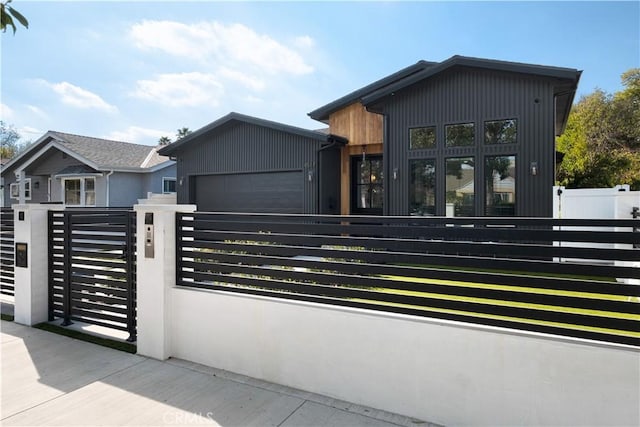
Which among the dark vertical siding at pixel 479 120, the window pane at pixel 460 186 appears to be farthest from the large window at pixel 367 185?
the window pane at pixel 460 186

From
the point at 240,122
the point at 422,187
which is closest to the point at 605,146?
the point at 422,187

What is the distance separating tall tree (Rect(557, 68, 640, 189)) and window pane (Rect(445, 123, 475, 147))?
13.2 meters

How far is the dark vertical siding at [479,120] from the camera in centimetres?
834

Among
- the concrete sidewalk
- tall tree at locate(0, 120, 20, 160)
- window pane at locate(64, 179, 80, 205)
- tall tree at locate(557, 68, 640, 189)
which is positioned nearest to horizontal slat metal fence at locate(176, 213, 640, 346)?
the concrete sidewalk

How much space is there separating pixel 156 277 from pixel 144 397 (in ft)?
3.49

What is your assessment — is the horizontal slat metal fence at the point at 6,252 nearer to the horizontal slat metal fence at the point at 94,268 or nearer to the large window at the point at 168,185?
the horizontal slat metal fence at the point at 94,268

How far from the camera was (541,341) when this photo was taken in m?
Answer: 2.22

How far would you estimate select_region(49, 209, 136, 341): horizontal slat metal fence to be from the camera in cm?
391

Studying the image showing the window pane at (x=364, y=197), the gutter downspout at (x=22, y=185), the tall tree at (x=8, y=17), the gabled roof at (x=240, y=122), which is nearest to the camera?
the tall tree at (x=8, y=17)

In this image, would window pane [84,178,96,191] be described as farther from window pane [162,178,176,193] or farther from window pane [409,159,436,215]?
window pane [409,159,436,215]

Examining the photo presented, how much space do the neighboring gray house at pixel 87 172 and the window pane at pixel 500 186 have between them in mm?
14486

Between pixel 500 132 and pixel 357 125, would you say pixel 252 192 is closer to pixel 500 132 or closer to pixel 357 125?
pixel 357 125

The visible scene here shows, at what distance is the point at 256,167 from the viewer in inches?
467

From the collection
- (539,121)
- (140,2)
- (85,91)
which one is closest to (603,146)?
(539,121)
